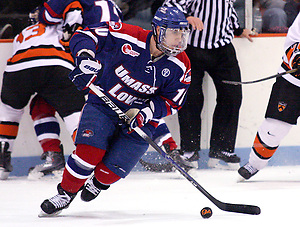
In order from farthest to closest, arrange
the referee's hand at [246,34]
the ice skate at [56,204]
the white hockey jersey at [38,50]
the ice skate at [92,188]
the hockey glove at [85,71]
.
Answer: the referee's hand at [246,34], the white hockey jersey at [38,50], the ice skate at [92,188], the ice skate at [56,204], the hockey glove at [85,71]

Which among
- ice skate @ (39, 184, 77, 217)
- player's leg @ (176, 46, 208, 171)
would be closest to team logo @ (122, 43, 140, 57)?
ice skate @ (39, 184, 77, 217)

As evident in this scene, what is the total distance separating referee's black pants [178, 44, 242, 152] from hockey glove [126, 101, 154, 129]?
1284 mm

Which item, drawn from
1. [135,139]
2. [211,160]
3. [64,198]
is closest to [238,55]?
[211,160]

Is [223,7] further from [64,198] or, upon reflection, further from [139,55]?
[64,198]

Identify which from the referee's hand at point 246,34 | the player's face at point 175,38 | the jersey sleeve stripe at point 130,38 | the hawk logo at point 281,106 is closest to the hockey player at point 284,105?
the hawk logo at point 281,106

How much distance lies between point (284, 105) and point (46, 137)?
1439mm

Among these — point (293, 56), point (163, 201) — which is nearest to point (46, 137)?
point (163, 201)

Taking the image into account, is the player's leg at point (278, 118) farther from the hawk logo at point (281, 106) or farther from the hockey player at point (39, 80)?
the hockey player at point (39, 80)

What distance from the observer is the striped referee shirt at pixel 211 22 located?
3703 millimetres

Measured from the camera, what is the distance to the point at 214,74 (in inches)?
148

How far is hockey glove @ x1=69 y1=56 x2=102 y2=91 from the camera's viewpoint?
7.18ft

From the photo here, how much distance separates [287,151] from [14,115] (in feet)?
6.06

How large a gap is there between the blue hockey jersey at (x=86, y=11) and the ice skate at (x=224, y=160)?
1090 millimetres

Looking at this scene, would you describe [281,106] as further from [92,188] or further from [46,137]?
[46,137]
